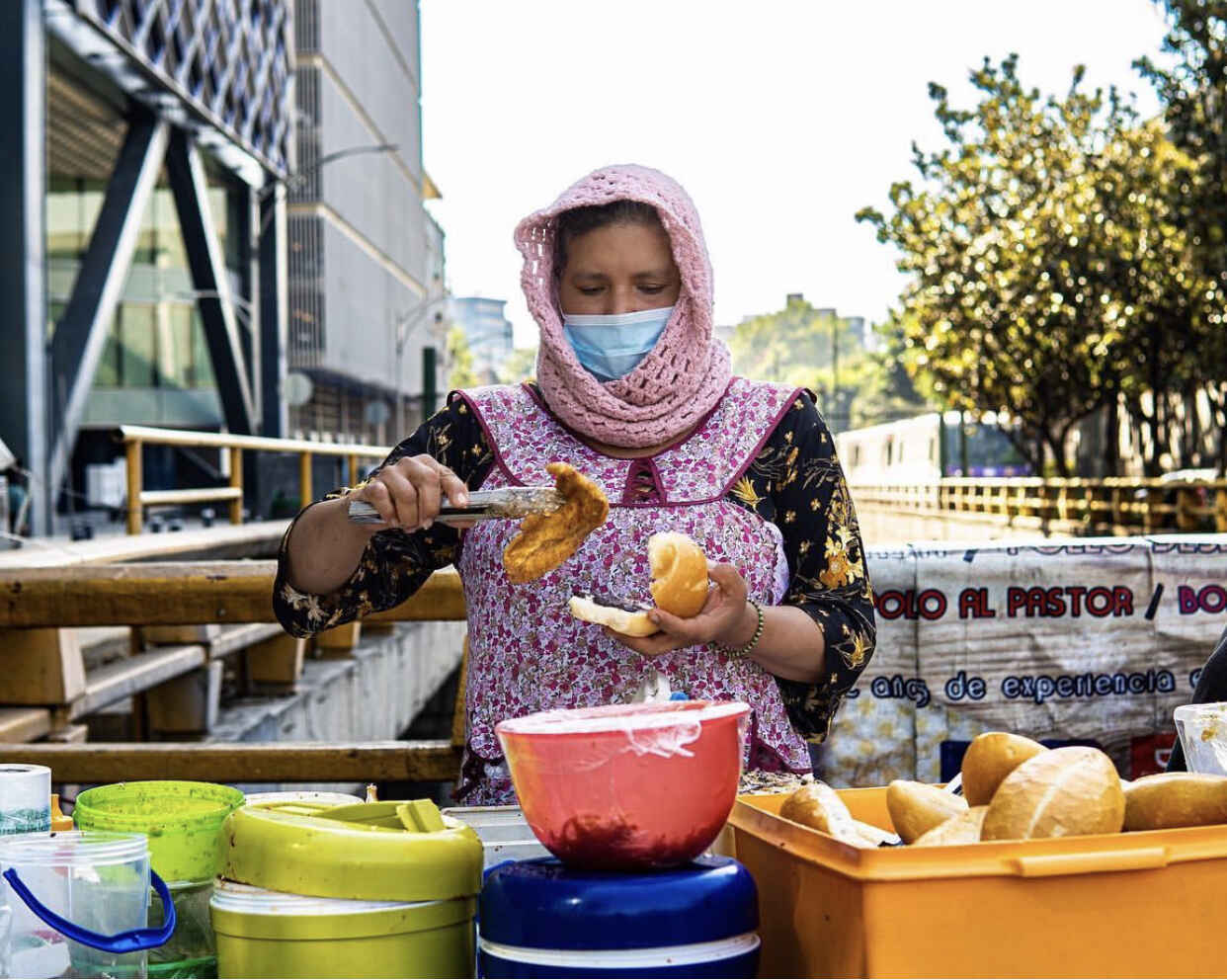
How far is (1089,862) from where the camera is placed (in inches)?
59.4

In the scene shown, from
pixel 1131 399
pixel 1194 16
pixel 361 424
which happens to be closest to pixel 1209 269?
pixel 1194 16

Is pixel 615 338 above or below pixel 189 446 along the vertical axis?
below

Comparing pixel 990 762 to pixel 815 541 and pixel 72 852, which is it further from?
pixel 72 852

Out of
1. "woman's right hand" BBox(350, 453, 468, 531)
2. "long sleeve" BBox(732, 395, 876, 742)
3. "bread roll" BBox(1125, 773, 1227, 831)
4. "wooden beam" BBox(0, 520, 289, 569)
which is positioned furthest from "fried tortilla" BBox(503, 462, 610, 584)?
"wooden beam" BBox(0, 520, 289, 569)

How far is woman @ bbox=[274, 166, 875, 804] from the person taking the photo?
2605 mm

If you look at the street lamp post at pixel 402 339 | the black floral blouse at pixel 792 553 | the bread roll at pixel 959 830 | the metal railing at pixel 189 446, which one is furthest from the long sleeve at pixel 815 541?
the street lamp post at pixel 402 339

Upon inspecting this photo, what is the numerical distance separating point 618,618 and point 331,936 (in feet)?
2.39

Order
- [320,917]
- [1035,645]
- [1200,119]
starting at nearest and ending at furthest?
1. [320,917]
2. [1035,645]
3. [1200,119]

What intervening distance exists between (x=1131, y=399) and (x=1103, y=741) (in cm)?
2870

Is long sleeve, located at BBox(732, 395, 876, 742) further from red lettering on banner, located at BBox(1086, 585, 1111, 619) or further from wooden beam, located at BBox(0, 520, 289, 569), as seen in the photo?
wooden beam, located at BBox(0, 520, 289, 569)

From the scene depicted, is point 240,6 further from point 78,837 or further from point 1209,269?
point 78,837

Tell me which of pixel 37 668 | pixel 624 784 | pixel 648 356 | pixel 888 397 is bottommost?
pixel 37 668

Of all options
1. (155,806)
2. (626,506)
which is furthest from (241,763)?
(155,806)

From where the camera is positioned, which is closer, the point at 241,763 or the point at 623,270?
the point at 623,270
